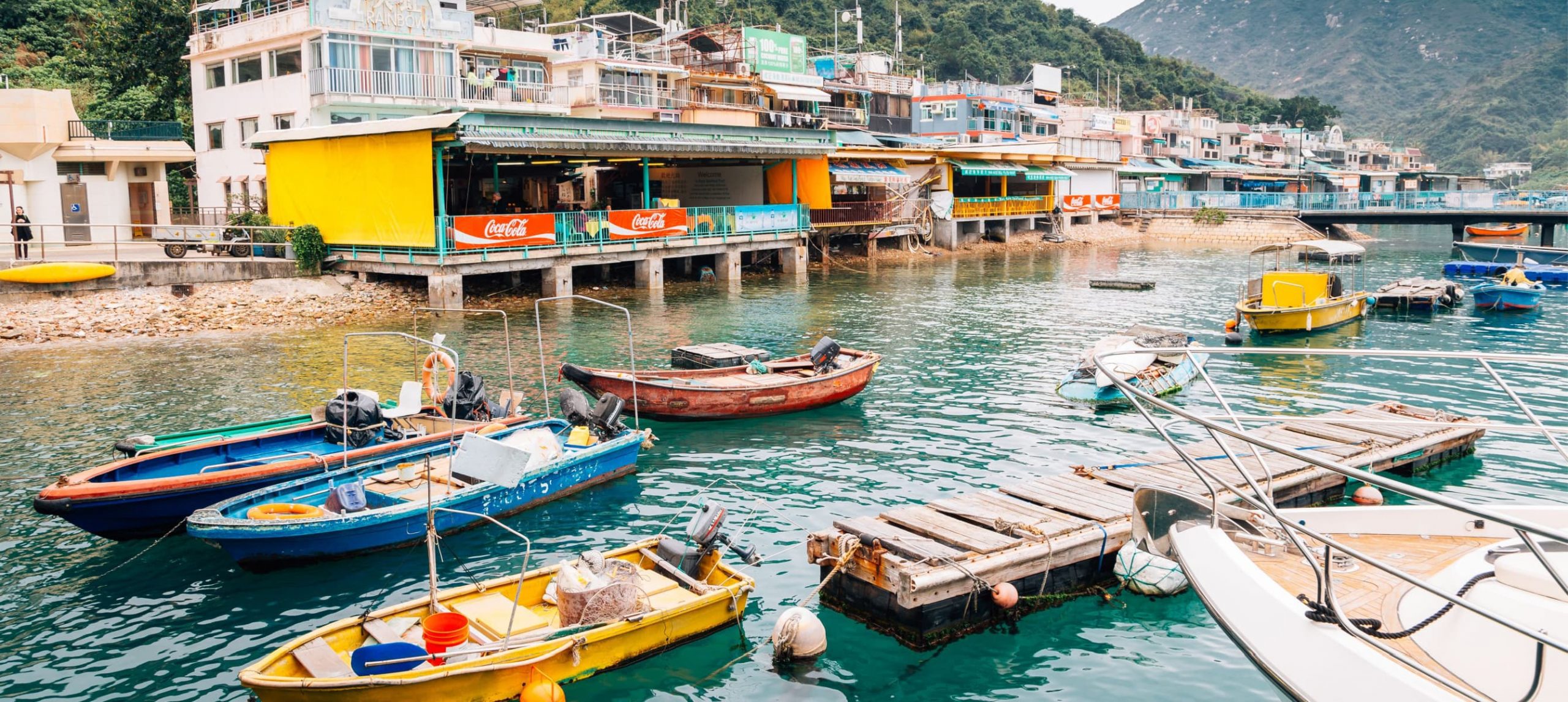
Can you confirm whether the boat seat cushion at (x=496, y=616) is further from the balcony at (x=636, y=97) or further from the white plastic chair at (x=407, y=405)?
the balcony at (x=636, y=97)

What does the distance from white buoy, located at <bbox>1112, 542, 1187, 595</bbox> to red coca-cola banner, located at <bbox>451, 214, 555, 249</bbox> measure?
944 inches

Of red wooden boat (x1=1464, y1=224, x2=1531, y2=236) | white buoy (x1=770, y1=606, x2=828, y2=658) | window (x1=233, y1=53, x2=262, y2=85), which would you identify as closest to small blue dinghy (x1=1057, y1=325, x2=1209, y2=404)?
white buoy (x1=770, y1=606, x2=828, y2=658)

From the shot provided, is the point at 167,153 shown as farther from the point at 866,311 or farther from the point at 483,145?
the point at 866,311

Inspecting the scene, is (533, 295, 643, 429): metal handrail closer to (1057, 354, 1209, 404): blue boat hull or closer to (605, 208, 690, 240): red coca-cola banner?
(605, 208, 690, 240): red coca-cola banner


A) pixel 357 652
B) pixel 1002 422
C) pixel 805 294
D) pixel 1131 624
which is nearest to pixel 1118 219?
pixel 805 294

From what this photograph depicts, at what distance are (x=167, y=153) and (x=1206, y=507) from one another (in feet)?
136

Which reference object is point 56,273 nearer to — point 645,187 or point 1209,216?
point 645,187

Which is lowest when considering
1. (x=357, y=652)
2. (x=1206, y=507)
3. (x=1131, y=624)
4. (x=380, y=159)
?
(x=1131, y=624)

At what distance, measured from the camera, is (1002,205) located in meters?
59.0

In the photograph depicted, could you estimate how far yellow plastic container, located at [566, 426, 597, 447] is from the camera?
51.4 feet

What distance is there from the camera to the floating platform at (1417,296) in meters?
34.4

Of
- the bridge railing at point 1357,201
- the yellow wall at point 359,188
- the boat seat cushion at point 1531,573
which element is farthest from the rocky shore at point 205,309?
the bridge railing at point 1357,201

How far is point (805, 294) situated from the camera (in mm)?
37062

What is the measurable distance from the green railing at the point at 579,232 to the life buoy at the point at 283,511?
18980 mm
